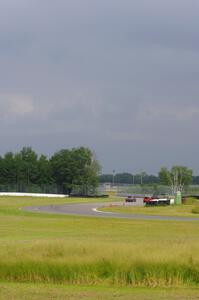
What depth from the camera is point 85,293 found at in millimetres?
13641

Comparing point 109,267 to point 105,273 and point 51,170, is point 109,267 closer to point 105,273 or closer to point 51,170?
point 105,273

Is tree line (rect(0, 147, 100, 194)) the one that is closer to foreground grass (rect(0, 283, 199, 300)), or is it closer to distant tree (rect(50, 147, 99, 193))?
distant tree (rect(50, 147, 99, 193))

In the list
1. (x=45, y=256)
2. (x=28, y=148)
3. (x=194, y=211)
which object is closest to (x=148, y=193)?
(x=28, y=148)

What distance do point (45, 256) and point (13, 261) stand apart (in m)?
0.93

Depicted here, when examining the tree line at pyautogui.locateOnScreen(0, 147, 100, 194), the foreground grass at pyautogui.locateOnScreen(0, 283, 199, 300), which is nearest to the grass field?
the foreground grass at pyautogui.locateOnScreen(0, 283, 199, 300)

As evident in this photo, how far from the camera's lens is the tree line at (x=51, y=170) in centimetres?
Result: 17375

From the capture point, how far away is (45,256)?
1684 centimetres

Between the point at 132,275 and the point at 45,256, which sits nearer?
the point at 132,275

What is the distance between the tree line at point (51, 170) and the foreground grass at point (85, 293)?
15295cm

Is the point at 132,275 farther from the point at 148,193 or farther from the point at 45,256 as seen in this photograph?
the point at 148,193

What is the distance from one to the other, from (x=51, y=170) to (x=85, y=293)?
166m

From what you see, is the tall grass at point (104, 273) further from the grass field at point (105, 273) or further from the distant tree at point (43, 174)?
the distant tree at point (43, 174)

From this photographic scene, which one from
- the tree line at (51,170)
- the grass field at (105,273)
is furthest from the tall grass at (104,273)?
the tree line at (51,170)

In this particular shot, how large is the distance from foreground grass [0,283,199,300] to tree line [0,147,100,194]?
153 meters
